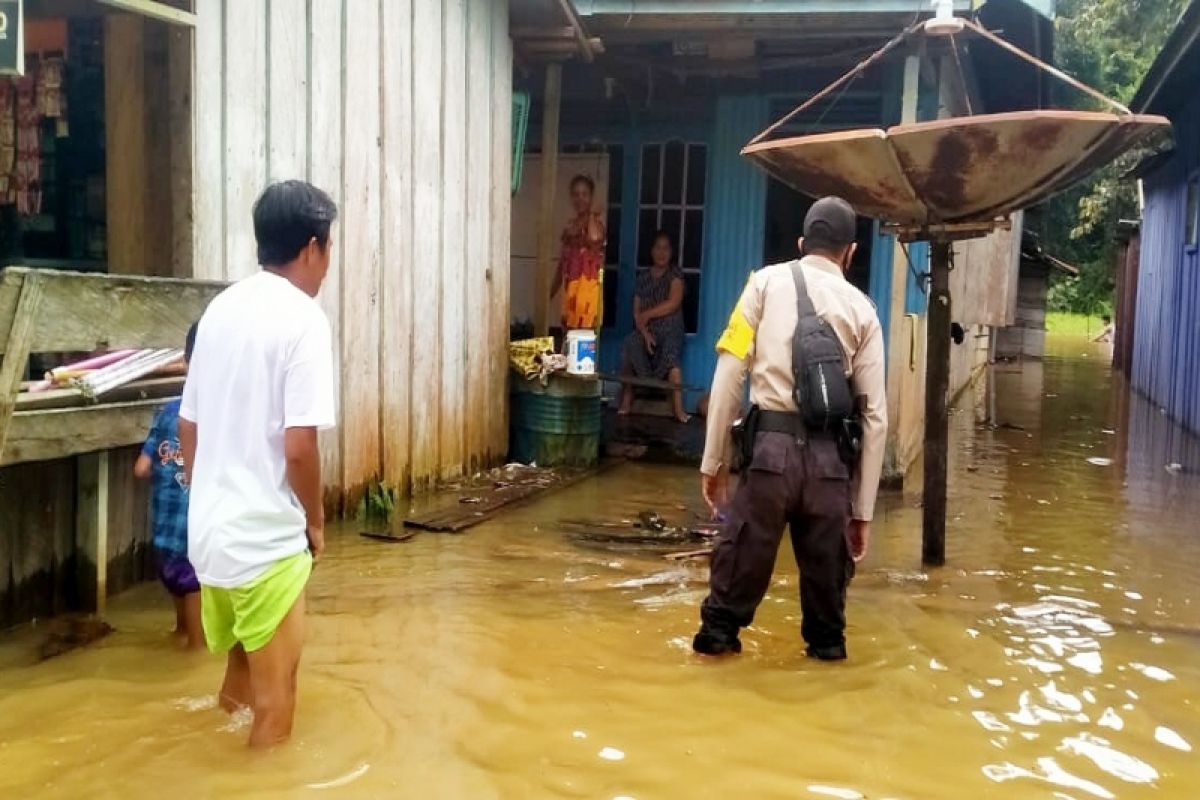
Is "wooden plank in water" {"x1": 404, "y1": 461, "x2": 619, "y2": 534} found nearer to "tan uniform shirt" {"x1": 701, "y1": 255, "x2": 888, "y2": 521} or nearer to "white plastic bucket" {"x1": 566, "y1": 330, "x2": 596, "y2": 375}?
"white plastic bucket" {"x1": 566, "y1": 330, "x2": 596, "y2": 375}

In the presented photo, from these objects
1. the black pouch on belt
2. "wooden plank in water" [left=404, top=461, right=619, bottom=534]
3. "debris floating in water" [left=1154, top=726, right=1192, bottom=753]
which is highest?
the black pouch on belt

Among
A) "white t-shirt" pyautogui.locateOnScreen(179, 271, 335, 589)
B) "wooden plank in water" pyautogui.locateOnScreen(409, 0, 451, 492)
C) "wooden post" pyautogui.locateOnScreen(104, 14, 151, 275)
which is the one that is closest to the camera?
"white t-shirt" pyautogui.locateOnScreen(179, 271, 335, 589)

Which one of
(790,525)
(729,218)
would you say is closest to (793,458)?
(790,525)

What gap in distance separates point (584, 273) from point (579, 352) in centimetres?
148

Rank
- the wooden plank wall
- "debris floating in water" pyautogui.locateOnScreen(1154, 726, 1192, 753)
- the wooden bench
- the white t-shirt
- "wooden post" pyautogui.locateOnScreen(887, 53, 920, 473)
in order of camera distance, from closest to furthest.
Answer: the white t-shirt → the wooden bench → "debris floating in water" pyautogui.locateOnScreen(1154, 726, 1192, 753) → the wooden plank wall → "wooden post" pyautogui.locateOnScreen(887, 53, 920, 473)

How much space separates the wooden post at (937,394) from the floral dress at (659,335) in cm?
451

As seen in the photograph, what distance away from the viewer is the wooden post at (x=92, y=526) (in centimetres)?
455

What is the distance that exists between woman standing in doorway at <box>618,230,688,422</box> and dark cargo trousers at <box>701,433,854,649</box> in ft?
19.5

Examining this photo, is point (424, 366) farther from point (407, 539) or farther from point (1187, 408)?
point (1187, 408)

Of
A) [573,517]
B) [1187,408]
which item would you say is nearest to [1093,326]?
[1187,408]

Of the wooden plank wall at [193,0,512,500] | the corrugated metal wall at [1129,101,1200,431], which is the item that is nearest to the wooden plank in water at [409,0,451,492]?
the wooden plank wall at [193,0,512,500]

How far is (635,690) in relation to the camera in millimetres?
3939

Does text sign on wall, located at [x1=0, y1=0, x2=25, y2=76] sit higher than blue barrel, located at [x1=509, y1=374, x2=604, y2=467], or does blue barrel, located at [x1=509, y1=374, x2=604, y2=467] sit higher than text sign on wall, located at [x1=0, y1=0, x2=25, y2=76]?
text sign on wall, located at [x1=0, y1=0, x2=25, y2=76]

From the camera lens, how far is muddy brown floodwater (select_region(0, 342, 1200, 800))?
10.5 ft
